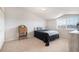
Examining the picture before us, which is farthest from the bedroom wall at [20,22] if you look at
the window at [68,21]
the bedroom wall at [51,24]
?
the window at [68,21]

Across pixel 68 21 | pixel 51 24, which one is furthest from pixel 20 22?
pixel 68 21

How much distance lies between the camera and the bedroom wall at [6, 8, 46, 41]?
58.4 inches

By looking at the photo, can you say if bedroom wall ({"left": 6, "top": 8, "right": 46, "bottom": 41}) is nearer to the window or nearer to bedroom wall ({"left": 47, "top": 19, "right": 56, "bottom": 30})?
bedroom wall ({"left": 47, "top": 19, "right": 56, "bottom": 30})

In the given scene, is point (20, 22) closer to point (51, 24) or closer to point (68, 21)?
point (51, 24)

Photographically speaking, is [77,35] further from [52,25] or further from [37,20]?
[37,20]

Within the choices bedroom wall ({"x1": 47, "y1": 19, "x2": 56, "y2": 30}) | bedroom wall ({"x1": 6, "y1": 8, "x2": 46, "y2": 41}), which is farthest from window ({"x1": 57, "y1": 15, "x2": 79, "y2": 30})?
bedroom wall ({"x1": 6, "y1": 8, "x2": 46, "y2": 41})

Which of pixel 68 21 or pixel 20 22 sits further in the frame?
pixel 20 22

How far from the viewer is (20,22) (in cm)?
158

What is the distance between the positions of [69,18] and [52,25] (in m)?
0.32

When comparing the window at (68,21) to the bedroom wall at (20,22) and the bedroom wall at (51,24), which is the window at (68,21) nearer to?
the bedroom wall at (51,24)

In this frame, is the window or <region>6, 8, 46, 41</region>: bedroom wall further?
<region>6, 8, 46, 41</region>: bedroom wall

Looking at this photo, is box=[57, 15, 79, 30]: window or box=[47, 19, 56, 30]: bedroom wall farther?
box=[47, 19, 56, 30]: bedroom wall
